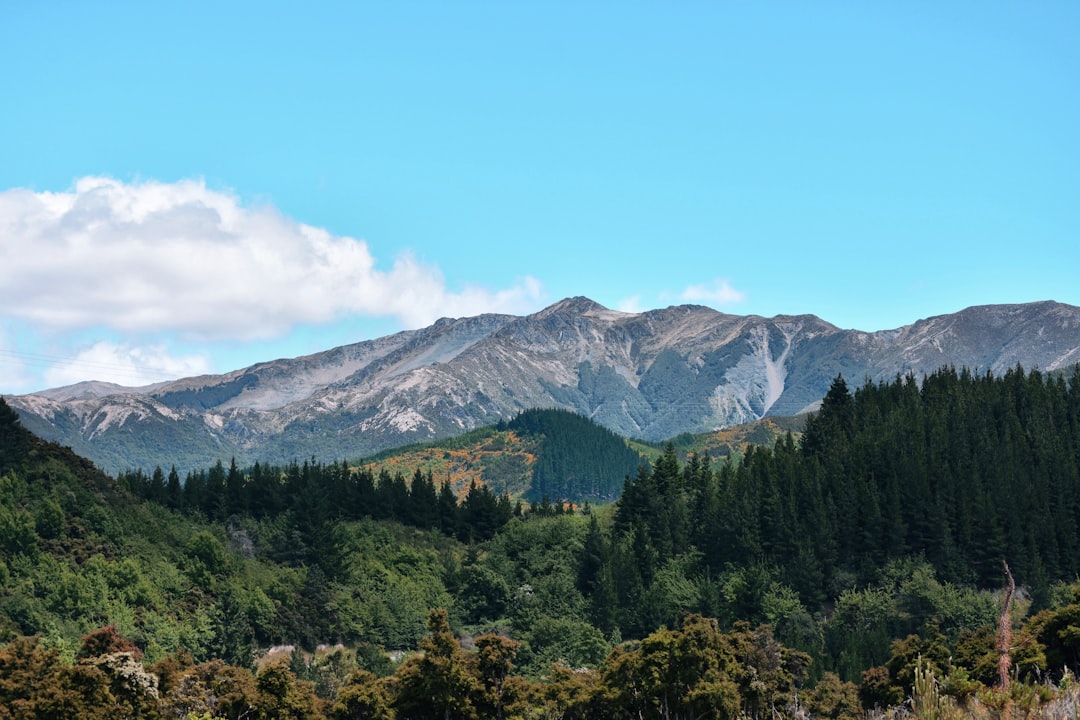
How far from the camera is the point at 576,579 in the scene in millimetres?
167375

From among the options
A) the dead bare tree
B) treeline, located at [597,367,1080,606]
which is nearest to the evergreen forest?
treeline, located at [597,367,1080,606]

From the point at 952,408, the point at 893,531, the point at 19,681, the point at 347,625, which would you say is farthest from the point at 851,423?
the point at 19,681

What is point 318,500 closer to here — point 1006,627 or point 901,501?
point 901,501

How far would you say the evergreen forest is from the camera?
85688mm

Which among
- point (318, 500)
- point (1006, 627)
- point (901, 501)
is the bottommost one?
point (901, 501)

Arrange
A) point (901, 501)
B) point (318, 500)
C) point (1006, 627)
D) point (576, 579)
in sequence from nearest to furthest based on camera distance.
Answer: point (1006, 627), point (901, 501), point (576, 579), point (318, 500)

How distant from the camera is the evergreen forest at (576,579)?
8569cm

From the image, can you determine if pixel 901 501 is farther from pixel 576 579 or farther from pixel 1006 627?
pixel 1006 627

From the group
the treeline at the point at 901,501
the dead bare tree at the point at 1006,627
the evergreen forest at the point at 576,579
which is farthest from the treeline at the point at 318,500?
the dead bare tree at the point at 1006,627

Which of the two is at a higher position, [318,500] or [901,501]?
[318,500]

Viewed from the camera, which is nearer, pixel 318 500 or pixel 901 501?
pixel 901 501

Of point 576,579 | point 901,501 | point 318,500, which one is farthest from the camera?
point 318,500

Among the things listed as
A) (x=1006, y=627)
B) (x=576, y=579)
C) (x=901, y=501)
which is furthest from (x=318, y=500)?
(x=1006, y=627)

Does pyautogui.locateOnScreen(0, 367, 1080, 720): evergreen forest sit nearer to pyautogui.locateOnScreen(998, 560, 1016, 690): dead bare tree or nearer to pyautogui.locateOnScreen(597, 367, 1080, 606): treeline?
pyautogui.locateOnScreen(597, 367, 1080, 606): treeline
